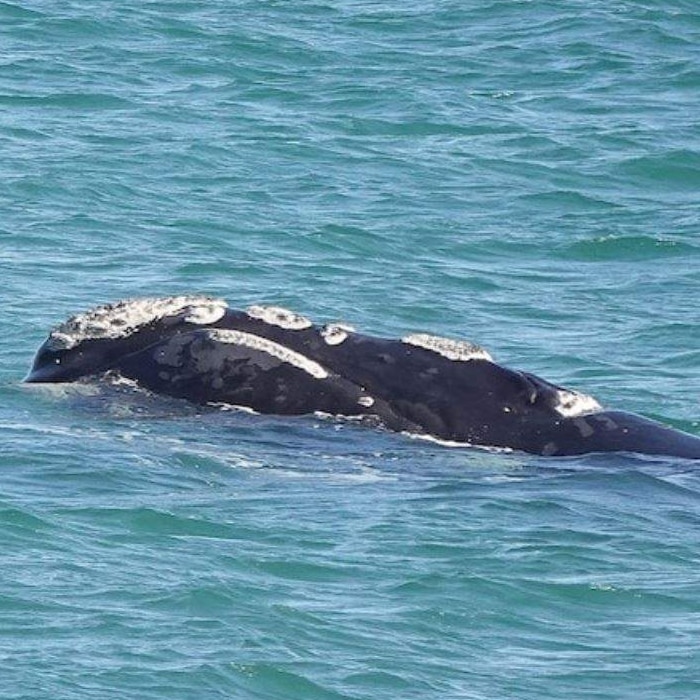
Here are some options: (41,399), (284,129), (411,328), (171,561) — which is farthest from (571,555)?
(284,129)

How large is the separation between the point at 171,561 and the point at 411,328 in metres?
8.67

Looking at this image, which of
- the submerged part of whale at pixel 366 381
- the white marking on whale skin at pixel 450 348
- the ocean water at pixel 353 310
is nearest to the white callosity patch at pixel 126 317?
the submerged part of whale at pixel 366 381

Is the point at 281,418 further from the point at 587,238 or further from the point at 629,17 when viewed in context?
the point at 629,17

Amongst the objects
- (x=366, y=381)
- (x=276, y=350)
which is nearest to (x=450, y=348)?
(x=366, y=381)

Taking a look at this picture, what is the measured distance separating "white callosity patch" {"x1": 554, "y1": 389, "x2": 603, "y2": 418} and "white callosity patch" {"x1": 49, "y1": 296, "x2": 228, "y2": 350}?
2.43 metres

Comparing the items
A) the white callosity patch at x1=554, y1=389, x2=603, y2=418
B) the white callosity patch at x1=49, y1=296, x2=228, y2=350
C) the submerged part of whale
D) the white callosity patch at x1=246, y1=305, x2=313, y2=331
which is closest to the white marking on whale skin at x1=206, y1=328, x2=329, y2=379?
the submerged part of whale

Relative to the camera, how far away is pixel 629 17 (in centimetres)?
3844

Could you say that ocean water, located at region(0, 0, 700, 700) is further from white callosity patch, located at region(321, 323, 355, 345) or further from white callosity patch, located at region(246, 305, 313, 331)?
white callosity patch, located at region(246, 305, 313, 331)

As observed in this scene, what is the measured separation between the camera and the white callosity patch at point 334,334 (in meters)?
16.2

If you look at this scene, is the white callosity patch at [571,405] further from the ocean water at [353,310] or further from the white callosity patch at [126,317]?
the white callosity patch at [126,317]

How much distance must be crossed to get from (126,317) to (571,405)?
3.18 meters

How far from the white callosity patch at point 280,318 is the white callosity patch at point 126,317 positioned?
0.24 metres

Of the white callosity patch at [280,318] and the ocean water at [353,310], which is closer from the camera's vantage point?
the ocean water at [353,310]

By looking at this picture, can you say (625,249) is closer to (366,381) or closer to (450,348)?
(450,348)
